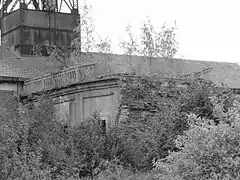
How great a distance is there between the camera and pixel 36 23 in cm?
3488

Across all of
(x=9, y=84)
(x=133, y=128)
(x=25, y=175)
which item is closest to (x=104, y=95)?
(x=133, y=128)

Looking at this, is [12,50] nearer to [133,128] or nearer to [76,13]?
[76,13]

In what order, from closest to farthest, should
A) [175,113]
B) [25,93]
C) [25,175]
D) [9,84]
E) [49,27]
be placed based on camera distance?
[25,175] < [175,113] < [25,93] < [9,84] < [49,27]

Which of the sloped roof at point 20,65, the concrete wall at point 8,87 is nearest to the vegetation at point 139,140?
the concrete wall at point 8,87

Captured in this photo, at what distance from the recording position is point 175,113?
1677cm

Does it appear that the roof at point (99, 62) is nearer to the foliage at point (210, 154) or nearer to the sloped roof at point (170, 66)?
the sloped roof at point (170, 66)

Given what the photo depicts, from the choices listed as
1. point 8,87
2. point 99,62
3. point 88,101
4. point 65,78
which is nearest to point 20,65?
point 8,87

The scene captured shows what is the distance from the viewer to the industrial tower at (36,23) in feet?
113

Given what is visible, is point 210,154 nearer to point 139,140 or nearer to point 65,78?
point 139,140

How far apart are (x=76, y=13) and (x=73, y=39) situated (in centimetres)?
171

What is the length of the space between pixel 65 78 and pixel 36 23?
410 inches

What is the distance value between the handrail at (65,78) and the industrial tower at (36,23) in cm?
686

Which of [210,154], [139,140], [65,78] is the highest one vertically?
[65,78]

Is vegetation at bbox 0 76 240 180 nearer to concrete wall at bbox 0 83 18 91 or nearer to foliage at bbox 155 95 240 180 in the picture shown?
foliage at bbox 155 95 240 180
